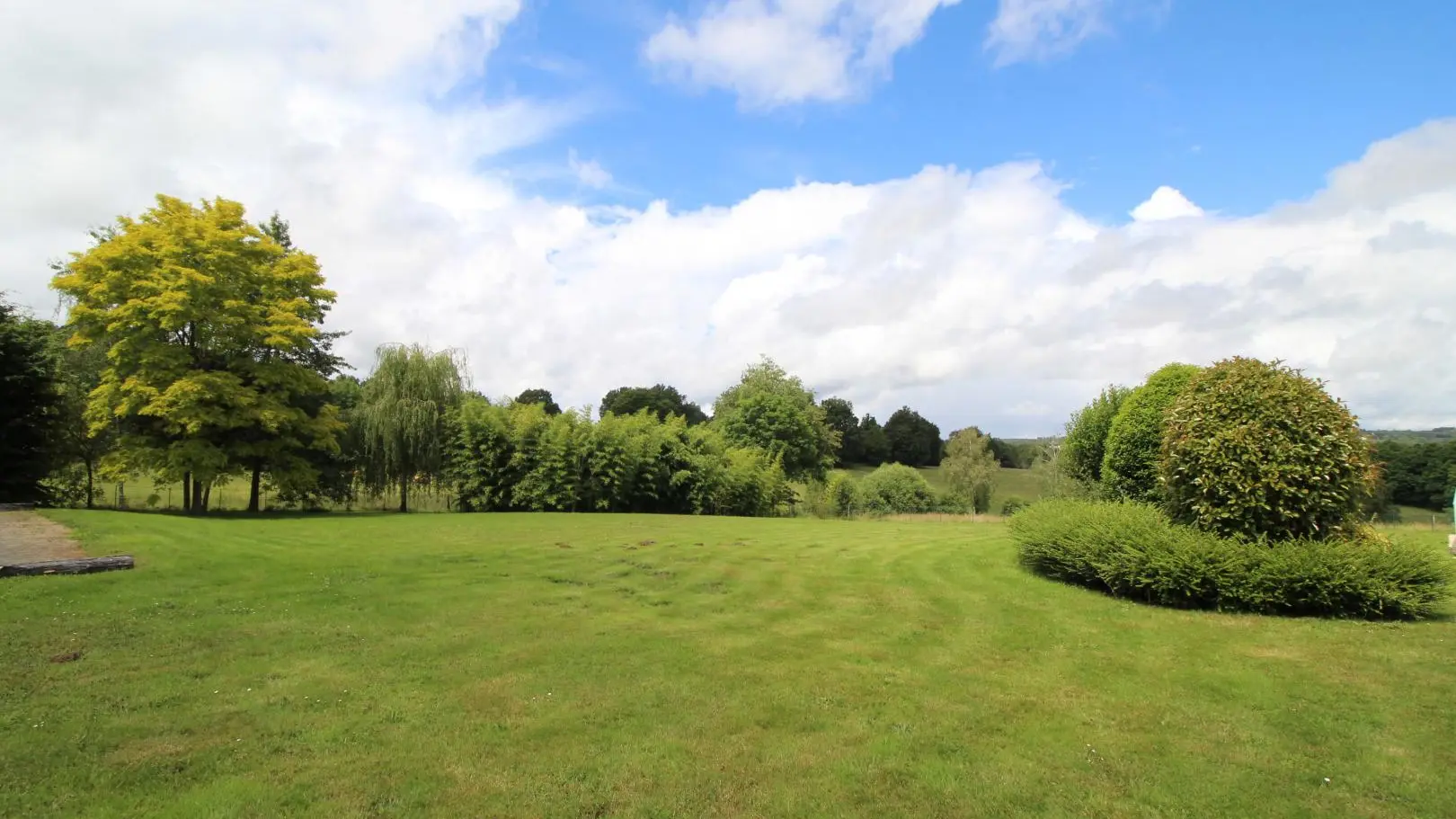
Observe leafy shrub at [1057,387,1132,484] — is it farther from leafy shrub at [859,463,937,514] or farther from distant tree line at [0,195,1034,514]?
leafy shrub at [859,463,937,514]

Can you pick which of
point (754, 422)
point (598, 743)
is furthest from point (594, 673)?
point (754, 422)

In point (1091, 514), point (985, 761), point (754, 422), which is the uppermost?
point (754, 422)

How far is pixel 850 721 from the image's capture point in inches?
236

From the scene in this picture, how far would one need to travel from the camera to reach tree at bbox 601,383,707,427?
8306cm

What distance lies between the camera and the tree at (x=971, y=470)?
173 ft

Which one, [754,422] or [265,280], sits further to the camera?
[754,422]

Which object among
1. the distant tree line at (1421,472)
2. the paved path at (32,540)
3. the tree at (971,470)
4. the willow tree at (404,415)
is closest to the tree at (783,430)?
the tree at (971,470)

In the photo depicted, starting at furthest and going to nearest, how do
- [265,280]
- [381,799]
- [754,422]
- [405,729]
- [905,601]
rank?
[754,422]
[265,280]
[905,601]
[405,729]
[381,799]

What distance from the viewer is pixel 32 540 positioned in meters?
12.4

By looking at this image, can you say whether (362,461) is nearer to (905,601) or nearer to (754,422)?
(905,601)

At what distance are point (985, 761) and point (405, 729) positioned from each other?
4.37 metres

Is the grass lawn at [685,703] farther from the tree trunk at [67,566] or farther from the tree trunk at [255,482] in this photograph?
the tree trunk at [255,482]

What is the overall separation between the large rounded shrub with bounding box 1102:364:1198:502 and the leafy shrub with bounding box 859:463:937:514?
28882 millimetres

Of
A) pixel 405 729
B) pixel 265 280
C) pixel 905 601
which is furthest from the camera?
pixel 265 280
